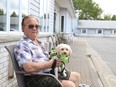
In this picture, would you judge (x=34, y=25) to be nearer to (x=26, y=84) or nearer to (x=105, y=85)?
(x=26, y=84)

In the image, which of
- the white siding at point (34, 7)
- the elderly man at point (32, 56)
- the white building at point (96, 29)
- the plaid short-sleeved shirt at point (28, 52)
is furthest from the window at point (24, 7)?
the white building at point (96, 29)

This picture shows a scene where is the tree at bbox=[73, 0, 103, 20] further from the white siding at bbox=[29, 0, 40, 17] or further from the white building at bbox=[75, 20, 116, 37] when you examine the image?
the white siding at bbox=[29, 0, 40, 17]

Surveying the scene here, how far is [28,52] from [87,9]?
78.8m

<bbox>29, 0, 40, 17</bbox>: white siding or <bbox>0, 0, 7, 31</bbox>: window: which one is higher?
<bbox>29, 0, 40, 17</bbox>: white siding

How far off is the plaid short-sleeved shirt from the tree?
248ft

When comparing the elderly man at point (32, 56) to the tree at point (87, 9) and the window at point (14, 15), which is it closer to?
the window at point (14, 15)

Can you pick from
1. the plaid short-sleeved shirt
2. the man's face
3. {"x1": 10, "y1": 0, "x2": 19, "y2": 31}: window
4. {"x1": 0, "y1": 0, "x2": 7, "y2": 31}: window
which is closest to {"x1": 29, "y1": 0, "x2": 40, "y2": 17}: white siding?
{"x1": 10, "y1": 0, "x2": 19, "y2": 31}: window

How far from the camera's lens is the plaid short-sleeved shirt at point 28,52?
358 cm

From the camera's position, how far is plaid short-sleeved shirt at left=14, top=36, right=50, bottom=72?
3.58 metres

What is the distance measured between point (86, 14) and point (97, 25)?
15953 mm

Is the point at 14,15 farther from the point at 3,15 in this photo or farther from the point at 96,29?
the point at 96,29

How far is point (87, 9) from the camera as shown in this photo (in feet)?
267

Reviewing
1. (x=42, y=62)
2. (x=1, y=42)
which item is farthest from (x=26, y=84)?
(x=1, y=42)

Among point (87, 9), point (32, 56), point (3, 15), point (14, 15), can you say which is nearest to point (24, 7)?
point (14, 15)
